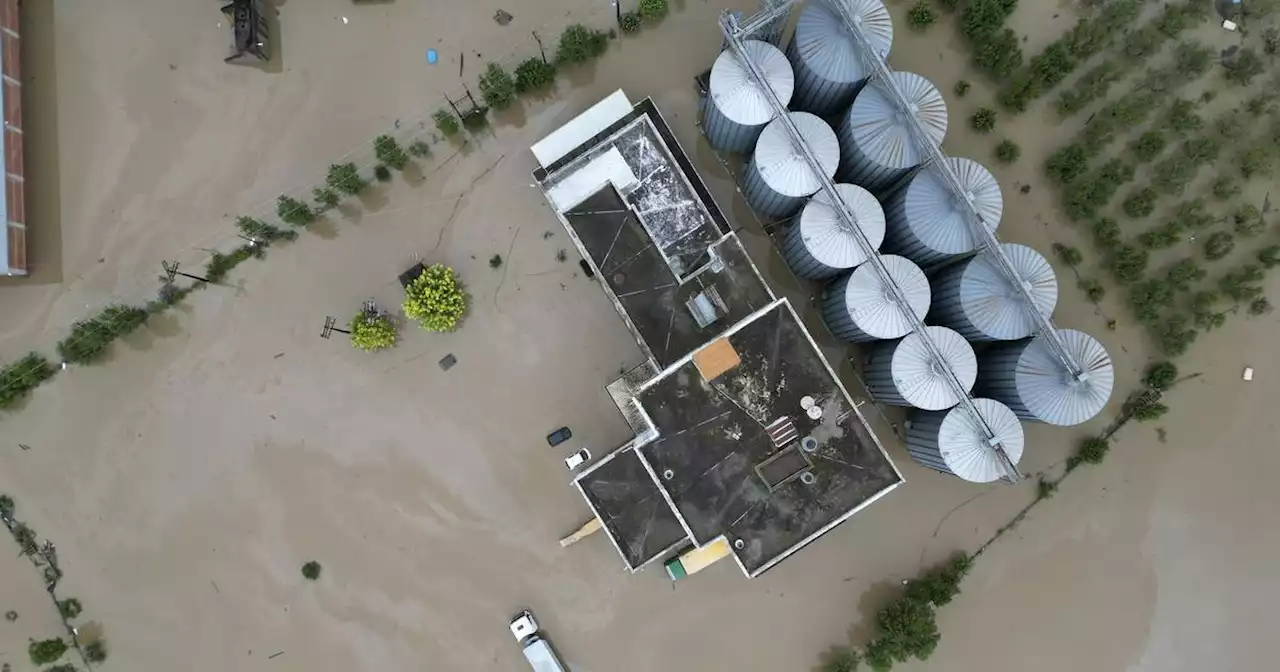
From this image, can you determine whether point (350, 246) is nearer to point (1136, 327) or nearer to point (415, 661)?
point (415, 661)

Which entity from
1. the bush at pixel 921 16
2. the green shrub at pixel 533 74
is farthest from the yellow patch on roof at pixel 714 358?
the bush at pixel 921 16

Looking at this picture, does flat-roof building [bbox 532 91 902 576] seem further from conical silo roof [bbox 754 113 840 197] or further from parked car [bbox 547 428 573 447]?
parked car [bbox 547 428 573 447]

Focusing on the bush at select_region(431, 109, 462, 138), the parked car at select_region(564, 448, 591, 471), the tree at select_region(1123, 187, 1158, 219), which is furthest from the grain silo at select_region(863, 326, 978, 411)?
the bush at select_region(431, 109, 462, 138)

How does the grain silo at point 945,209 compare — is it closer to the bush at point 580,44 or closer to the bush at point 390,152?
the bush at point 580,44

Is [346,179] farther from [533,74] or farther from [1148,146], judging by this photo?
[1148,146]

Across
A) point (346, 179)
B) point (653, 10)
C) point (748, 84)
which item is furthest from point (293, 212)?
point (748, 84)

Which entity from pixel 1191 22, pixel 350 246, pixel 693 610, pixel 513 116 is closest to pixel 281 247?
pixel 350 246
